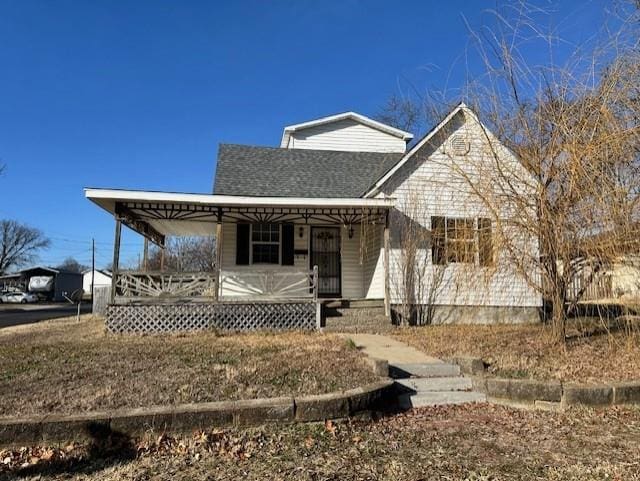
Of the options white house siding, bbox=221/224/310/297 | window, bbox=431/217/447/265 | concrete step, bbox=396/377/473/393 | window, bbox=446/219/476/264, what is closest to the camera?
concrete step, bbox=396/377/473/393

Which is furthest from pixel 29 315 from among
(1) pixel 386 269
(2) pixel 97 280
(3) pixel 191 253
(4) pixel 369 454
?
(2) pixel 97 280

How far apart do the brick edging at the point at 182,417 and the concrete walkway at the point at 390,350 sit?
2.10 m

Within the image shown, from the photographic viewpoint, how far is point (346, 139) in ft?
62.1

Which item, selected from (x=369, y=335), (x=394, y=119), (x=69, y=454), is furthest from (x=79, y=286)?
(x=69, y=454)

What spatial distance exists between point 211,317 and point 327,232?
4407mm

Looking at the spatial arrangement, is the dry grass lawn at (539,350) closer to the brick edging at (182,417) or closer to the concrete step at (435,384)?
the concrete step at (435,384)

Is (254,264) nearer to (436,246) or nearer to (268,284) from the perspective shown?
(268,284)

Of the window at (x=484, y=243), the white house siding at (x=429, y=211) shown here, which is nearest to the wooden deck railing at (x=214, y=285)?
the white house siding at (x=429, y=211)

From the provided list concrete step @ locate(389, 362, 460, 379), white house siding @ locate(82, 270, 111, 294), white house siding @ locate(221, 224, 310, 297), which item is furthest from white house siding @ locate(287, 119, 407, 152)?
white house siding @ locate(82, 270, 111, 294)

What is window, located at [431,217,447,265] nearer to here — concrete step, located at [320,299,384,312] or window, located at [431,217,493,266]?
concrete step, located at [320,299,384,312]

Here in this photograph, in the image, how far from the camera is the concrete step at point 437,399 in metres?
5.54

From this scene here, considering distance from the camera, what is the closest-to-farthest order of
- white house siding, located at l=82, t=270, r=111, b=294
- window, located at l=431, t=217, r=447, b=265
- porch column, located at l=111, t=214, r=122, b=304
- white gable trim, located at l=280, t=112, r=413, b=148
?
porch column, located at l=111, t=214, r=122, b=304, window, located at l=431, t=217, r=447, b=265, white gable trim, located at l=280, t=112, r=413, b=148, white house siding, located at l=82, t=270, r=111, b=294

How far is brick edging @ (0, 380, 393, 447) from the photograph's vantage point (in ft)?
13.0

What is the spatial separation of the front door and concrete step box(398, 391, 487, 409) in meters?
7.48
